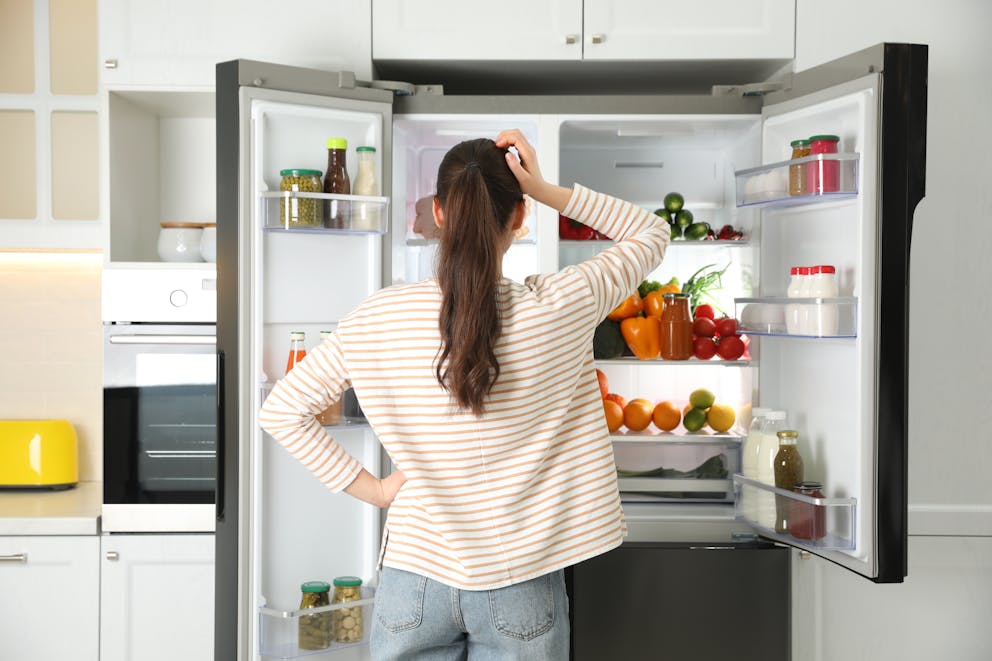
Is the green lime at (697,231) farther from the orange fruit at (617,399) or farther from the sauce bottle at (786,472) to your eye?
the sauce bottle at (786,472)

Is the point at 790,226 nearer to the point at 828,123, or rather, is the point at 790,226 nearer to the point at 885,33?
the point at 828,123

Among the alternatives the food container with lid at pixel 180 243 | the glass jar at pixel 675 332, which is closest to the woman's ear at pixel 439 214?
the glass jar at pixel 675 332

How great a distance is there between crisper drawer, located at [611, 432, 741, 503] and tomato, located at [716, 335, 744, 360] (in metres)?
0.20

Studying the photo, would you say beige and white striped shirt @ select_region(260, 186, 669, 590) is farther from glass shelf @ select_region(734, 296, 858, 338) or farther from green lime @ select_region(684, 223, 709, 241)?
green lime @ select_region(684, 223, 709, 241)

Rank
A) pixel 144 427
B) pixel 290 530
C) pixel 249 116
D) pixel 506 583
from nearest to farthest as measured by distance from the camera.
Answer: pixel 506 583
pixel 249 116
pixel 290 530
pixel 144 427

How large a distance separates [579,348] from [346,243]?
3.60 feet

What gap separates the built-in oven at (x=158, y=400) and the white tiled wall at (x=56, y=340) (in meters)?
0.47

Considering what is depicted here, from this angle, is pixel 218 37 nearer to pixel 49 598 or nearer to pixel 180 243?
pixel 180 243

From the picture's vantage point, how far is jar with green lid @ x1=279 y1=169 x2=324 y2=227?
1947 millimetres

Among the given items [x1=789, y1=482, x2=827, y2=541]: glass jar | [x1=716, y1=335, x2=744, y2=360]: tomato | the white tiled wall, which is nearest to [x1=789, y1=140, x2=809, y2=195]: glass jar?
[x1=716, y1=335, x2=744, y2=360]: tomato

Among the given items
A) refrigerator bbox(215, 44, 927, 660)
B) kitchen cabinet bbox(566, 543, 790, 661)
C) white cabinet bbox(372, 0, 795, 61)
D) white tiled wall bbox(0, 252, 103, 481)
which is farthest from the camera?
white tiled wall bbox(0, 252, 103, 481)

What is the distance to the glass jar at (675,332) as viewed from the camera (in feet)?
7.50

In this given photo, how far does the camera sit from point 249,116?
1.93 metres

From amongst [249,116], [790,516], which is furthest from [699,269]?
[249,116]
